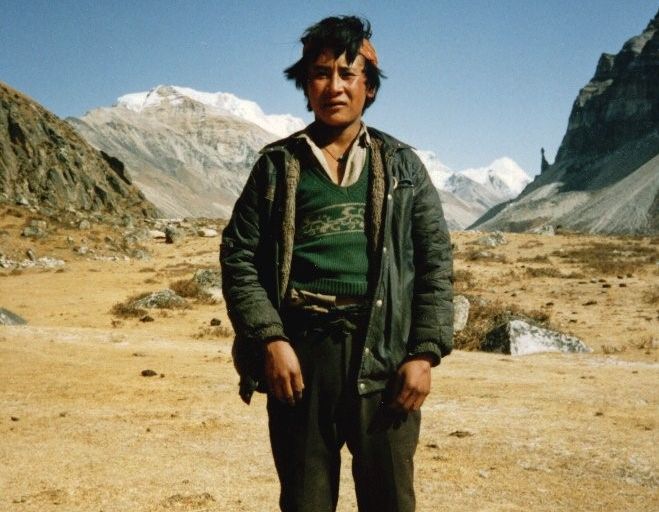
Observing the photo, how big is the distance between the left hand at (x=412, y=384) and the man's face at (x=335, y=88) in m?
1.01

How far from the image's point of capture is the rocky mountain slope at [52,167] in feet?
133

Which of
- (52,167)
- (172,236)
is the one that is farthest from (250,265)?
(52,167)

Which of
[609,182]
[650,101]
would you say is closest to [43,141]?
[609,182]

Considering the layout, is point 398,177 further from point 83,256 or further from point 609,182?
point 609,182

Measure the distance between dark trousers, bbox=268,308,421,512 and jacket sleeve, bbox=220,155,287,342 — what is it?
15 centimetres

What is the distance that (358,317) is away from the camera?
86.0 inches

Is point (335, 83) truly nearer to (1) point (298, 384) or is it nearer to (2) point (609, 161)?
(1) point (298, 384)

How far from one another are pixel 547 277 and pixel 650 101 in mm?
116047

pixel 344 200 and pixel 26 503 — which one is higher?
pixel 344 200

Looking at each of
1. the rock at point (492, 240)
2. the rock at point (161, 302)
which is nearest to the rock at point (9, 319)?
the rock at point (161, 302)

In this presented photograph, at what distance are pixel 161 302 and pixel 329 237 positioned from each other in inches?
452

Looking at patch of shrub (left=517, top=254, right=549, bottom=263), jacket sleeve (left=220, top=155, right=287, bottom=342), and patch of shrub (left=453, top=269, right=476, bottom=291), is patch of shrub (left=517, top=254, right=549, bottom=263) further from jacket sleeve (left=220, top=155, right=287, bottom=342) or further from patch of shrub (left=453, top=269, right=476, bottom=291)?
jacket sleeve (left=220, top=155, right=287, bottom=342)

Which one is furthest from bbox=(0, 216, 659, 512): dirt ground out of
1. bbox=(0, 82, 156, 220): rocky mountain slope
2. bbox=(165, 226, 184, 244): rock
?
bbox=(0, 82, 156, 220): rocky mountain slope

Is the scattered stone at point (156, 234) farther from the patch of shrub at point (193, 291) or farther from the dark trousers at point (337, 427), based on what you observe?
the dark trousers at point (337, 427)
